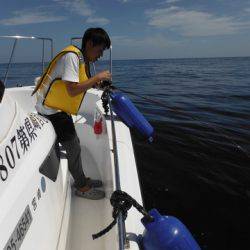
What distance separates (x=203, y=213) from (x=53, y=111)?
108 inches

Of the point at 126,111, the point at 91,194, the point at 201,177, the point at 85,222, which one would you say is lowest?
the point at 201,177

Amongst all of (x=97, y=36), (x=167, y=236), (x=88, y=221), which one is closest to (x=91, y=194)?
(x=88, y=221)

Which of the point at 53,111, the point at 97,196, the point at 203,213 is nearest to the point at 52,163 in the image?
the point at 53,111

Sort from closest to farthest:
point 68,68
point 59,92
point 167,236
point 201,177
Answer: point 167,236
point 68,68
point 59,92
point 201,177

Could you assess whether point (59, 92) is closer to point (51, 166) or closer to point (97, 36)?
point (97, 36)

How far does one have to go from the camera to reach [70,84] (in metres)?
2.97

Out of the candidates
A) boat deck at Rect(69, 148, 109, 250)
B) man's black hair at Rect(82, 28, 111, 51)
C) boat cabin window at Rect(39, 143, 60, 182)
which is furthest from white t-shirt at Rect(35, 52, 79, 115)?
boat deck at Rect(69, 148, 109, 250)

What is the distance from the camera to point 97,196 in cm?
360

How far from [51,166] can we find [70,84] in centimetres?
86

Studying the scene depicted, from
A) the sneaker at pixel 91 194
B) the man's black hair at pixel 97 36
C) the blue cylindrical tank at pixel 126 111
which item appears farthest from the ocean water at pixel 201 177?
the man's black hair at pixel 97 36

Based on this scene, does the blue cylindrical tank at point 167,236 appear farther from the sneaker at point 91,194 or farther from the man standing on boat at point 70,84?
the sneaker at point 91,194

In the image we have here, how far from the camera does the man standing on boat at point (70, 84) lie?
2.94 meters

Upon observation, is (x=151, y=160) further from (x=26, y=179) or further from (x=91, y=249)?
(x=26, y=179)

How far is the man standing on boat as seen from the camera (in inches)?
116
